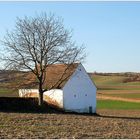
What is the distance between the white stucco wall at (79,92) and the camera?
43.4 meters

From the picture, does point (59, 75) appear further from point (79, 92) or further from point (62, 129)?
point (62, 129)

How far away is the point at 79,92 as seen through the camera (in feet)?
146

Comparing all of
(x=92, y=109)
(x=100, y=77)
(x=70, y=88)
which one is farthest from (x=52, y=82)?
(x=100, y=77)

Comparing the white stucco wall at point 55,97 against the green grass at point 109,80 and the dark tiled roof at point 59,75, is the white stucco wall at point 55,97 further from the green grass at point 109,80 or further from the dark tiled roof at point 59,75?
the green grass at point 109,80

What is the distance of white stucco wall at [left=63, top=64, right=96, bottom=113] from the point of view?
43375 millimetres

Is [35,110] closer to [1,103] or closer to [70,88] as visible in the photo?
[1,103]

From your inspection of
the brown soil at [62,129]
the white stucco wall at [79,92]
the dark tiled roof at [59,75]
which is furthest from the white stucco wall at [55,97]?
the brown soil at [62,129]

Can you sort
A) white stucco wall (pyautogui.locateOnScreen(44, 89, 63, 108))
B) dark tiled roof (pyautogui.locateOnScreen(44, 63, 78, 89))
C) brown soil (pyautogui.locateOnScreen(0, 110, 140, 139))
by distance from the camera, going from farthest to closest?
dark tiled roof (pyautogui.locateOnScreen(44, 63, 78, 89)) → white stucco wall (pyautogui.locateOnScreen(44, 89, 63, 108)) → brown soil (pyautogui.locateOnScreen(0, 110, 140, 139))

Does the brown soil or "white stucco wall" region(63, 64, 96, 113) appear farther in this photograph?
"white stucco wall" region(63, 64, 96, 113)

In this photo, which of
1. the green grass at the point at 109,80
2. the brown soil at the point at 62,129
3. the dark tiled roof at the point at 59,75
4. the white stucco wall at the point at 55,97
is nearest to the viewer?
the brown soil at the point at 62,129

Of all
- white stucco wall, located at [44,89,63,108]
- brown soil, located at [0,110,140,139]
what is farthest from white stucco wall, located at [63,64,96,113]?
brown soil, located at [0,110,140,139]

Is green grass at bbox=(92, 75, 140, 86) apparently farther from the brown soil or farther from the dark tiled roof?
the brown soil

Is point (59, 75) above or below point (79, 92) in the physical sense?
above

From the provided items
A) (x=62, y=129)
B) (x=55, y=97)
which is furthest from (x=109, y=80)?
(x=62, y=129)
